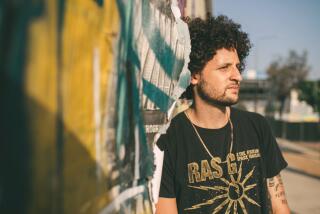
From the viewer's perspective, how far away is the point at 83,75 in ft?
2.66

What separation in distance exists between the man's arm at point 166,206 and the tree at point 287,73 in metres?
41.4

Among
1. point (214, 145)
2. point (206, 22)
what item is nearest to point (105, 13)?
point (214, 145)

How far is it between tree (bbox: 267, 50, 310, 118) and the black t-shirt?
134ft

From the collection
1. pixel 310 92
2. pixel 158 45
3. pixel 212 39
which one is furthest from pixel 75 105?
pixel 310 92

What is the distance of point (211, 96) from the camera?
229 centimetres

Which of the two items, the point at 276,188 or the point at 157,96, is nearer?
the point at 157,96

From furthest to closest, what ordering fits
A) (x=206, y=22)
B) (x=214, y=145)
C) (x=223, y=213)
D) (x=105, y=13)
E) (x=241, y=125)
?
1. (x=206, y=22)
2. (x=241, y=125)
3. (x=214, y=145)
4. (x=223, y=213)
5. (x=105, y=13)

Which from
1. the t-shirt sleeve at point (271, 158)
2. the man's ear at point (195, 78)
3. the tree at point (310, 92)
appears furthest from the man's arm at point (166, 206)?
the tree at point (310, 92)

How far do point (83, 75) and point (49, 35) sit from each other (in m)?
0.15

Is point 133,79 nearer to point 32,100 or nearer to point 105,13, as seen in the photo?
point 105,13

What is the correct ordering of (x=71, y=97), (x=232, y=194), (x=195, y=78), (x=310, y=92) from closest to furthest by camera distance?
(x=71, y=97), (x=232, y=194), (x=195, y=78), (x=310, y=92)

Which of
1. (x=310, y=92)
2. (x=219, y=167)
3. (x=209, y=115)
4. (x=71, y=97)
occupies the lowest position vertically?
(x=310, y=92)

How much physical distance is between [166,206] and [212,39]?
50.9 inches

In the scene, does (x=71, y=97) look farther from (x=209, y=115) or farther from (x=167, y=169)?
(x=209, y=115)
